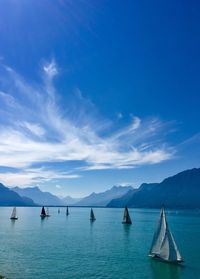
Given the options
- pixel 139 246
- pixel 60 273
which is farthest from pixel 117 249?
pixel 60 273

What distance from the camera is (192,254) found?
208ft

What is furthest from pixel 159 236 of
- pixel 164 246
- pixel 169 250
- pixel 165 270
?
pixel 165 270

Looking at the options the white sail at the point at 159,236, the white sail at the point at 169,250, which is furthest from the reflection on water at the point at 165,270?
the white sail at the point at 159,236

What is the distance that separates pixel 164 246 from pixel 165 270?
16.3ft

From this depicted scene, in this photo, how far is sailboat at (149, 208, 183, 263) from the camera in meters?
51.6

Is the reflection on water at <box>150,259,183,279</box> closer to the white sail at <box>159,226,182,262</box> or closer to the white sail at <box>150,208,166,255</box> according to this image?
the white sail at <box>159,226,182,262</box>

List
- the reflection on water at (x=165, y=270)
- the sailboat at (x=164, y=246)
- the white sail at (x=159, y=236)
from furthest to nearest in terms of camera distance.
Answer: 1. the white sail at (x=159, y=236)
2. the sailboat at (x=164, y=246)
3. the reflection on water at (x=165, y=270)

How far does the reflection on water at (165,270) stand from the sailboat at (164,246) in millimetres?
1104

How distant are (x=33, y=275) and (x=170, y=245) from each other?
2230 cm

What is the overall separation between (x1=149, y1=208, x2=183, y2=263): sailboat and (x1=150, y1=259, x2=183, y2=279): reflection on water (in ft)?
3.62

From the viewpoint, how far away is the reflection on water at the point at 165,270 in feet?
151

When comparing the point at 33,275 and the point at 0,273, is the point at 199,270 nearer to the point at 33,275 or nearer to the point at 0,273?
the point at 33,275

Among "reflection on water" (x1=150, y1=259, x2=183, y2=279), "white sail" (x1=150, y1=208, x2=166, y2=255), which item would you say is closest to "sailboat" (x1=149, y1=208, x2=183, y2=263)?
"white sail" (x1=150, y1=208, x2=166, y2=255)

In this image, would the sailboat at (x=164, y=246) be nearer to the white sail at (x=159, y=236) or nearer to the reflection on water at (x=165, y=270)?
the white sail at (x=159, y=236)
